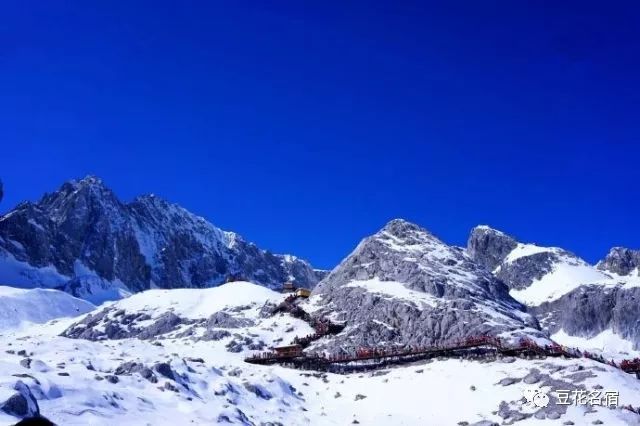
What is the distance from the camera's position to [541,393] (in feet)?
207

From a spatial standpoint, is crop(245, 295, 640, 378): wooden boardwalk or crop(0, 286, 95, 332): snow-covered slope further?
crop(0, 286, 95, 332): snow-covered slope

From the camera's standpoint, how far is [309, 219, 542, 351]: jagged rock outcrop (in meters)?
108

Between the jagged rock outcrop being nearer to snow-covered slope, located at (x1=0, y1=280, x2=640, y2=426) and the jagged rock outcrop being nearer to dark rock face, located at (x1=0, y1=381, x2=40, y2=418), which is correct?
snow-covered slope, located at (x1=0, y1=280, x2=640, y2=426)

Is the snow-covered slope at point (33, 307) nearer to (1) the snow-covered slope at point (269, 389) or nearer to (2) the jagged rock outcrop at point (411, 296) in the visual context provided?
(2) the jagged rock outcrop at point (411, 296)

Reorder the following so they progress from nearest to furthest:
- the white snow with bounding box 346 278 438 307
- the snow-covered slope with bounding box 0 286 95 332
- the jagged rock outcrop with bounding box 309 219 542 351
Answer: the jagged rock outcrop with bounding box 309 219 542 351, the white snow with bounding box 346 278 438 307, the snow-covered slope with bounding box 0 286 95 332

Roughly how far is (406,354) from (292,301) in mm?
46681

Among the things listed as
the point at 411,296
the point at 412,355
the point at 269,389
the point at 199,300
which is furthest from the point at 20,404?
the point at 199,300

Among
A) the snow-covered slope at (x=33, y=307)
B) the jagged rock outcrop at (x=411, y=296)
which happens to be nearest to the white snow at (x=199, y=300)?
the jagged rock outcrop at (x=411, y=296)

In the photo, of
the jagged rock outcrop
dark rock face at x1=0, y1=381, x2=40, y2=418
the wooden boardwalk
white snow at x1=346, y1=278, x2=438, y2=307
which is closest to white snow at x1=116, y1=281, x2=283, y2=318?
the jagged rock outcrop

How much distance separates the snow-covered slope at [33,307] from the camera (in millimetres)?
161875

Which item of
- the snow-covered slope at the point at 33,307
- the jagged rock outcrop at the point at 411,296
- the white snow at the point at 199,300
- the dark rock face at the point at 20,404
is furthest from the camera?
the snow-covered slope at the point at 33,307

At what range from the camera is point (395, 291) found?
127375 millimetres

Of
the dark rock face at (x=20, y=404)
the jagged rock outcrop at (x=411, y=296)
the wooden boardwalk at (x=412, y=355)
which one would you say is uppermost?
the jagged rock outcrop at (x=411, y=296)

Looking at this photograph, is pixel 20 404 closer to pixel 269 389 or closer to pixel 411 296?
pixel 269 389
